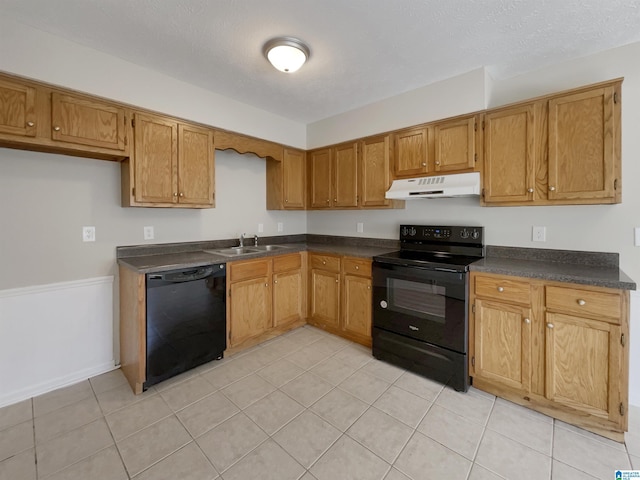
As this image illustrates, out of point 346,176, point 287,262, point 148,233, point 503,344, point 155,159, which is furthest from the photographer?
point 346,176

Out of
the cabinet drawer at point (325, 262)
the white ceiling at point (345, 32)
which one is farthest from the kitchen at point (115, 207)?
the cabinet drawer at point (325, 262)

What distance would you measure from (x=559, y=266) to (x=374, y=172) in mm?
1811

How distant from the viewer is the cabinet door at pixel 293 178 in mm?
3658

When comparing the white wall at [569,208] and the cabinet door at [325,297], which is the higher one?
the white wall at [569,208]

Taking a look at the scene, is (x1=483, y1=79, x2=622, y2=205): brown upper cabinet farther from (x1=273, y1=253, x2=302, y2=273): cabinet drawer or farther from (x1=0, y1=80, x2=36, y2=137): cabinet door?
(x1=0, y1=80, x2=36, y2=137): cabinet door

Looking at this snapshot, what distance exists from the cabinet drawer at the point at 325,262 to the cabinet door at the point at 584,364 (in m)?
1.84

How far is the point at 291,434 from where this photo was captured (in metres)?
1.80

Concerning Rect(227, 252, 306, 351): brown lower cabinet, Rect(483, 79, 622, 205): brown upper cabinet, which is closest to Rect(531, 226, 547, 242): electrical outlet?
Rect(483, 79, 622, 205): brown upper cabinet

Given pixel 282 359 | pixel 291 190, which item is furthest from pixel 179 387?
pixel 291 190

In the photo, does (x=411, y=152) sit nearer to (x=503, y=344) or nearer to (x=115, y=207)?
(x=503, y=344)

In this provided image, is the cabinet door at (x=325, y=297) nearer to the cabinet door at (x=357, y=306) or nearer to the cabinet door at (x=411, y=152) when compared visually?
the cabinet door at (x=357, y=306)

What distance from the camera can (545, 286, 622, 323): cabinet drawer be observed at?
1700 mm

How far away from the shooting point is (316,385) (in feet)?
7.58

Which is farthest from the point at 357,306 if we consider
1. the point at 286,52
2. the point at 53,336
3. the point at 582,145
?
A: the point at 53,336
